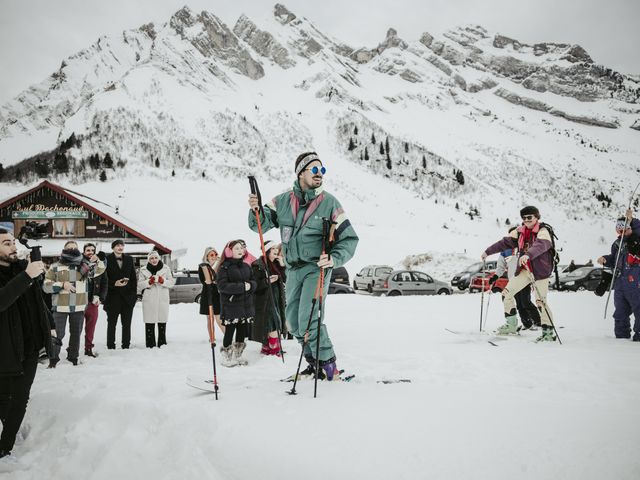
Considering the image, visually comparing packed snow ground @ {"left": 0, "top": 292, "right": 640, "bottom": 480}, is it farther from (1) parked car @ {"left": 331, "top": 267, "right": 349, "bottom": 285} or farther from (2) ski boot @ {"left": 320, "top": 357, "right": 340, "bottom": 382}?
(1) parked car @ {"left": 331, "top": 267, "right": 349, "bottom": 285}

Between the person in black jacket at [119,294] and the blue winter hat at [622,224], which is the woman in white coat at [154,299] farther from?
the blue winter hat at [622,224]

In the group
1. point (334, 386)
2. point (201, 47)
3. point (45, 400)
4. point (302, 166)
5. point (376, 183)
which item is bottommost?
point (45, 400)

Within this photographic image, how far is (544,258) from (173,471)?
5.79 m

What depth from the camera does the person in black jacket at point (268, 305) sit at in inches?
246

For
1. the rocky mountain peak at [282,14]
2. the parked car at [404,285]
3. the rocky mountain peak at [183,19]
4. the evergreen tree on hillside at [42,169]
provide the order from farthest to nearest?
the rocky mountain peak at [282,14]
the rocky mountain peak at [183,19]
the evergreen tree on hillside at [42,169]
the parked car at [404,285]

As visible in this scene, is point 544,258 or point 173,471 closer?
point 173,471

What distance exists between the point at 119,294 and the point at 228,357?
9.17 ft

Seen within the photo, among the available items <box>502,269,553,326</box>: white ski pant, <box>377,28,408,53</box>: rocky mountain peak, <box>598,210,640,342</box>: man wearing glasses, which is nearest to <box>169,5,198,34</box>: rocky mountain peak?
<box>377,28,408,53</box>: rocky mountain peak

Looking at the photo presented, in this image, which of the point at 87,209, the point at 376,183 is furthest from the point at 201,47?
the point at 87,209

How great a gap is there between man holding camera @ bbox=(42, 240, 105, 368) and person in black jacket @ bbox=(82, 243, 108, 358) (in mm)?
265

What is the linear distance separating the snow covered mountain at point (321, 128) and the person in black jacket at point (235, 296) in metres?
50.1

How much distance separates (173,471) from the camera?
2.64m

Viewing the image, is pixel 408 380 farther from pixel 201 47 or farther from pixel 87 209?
pixel 201 47

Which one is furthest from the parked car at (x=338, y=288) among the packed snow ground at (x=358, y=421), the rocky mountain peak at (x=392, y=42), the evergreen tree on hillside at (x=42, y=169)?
the rocky mountain peak at (x=392, y=42)
